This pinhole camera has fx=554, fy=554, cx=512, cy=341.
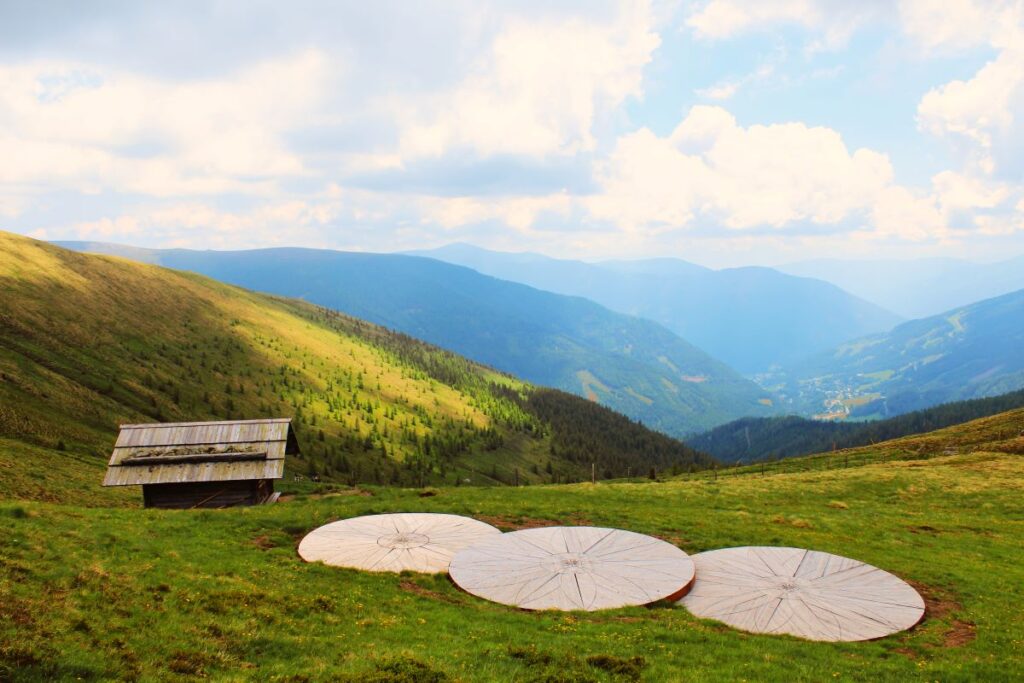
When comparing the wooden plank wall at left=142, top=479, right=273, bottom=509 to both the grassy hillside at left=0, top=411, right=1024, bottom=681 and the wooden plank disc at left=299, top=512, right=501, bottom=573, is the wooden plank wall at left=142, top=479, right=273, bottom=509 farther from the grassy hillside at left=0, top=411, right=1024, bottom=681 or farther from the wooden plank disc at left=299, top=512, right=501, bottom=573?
the wooden plank disc at left=299, top=512, right=501, bottom=573

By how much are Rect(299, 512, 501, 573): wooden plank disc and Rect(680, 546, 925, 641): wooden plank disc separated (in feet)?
38.1

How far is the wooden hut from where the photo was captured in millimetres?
34344

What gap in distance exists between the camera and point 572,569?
81.5ft

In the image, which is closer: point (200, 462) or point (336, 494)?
point (200, 462)

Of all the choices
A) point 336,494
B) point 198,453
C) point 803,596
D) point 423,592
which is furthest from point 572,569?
point 198,453

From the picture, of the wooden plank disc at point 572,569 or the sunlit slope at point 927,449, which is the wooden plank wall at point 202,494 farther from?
the sunlit slope at point 927,449

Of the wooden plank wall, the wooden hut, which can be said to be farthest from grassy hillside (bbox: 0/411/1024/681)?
the wooden hut

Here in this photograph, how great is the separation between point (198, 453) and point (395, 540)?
1614 cm

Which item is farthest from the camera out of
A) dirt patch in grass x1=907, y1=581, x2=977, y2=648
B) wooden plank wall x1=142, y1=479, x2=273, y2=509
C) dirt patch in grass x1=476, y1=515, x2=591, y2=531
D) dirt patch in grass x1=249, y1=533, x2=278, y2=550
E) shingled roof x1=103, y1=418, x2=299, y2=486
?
wooden plank wall x1=142, y1=479, x2=273, y2=509

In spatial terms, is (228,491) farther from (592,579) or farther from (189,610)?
(592,579)

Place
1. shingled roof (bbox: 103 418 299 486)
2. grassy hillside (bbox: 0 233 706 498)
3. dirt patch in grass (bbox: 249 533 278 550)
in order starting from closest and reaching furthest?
1. dirt patch in grass (bbox: 249 533 278 550)
2. shingled roof (bbox: 103 418 299 486)
3. grassy hillside (bbox: 0 233 706 498)

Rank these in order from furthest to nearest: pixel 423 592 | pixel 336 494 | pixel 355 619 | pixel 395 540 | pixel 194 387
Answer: pixel 194 387
pixel 336 494
pixel 395 540
pixel 423 592
pixel 355 619

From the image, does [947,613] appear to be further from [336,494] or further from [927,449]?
[927,449]

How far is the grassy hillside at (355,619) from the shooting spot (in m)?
14.2
